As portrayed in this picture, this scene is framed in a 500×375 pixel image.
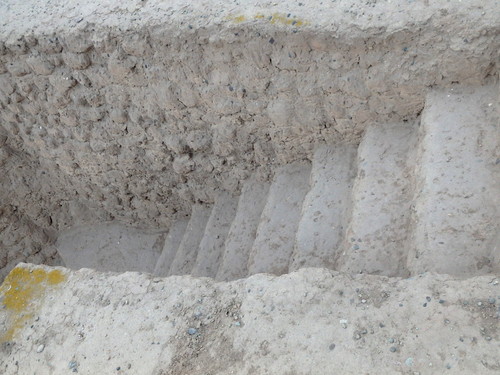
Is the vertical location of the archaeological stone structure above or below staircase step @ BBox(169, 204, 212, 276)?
above

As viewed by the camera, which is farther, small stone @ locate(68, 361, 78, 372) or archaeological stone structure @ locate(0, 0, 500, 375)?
small stone @ locate(68, 361, 78, 372)

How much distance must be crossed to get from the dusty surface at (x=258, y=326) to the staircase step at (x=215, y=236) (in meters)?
1.22

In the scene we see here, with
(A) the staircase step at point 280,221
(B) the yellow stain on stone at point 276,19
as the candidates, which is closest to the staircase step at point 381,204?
(A) the staircase step at point 280,221

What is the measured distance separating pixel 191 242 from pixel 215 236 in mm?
297

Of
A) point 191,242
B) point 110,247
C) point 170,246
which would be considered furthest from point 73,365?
point 110,247

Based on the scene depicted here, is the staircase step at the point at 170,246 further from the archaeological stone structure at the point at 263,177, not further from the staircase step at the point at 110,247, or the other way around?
the staircase step at the point at 110,247

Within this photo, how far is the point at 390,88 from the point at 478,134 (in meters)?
0.46

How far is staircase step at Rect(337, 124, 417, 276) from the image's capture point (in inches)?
76.8

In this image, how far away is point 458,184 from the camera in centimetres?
184

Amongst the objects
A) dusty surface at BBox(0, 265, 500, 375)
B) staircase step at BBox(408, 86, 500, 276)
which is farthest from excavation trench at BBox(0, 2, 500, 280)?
dusty surface at BBox(0, 265, 500, 375)

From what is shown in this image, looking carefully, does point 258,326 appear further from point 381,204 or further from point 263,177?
point 263,177

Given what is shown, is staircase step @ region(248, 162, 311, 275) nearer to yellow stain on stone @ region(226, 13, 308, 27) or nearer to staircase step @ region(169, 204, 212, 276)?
staircase step @ region(169, 204, 212, 276)

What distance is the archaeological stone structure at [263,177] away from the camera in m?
1.52

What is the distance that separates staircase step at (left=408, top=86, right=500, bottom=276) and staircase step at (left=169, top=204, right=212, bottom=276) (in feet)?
5.95
